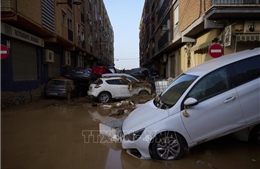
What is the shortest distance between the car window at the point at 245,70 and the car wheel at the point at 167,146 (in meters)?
1.46

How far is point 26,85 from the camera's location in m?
13.6

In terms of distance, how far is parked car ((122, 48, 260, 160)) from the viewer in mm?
4336

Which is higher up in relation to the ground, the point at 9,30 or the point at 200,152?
the point at 9,30

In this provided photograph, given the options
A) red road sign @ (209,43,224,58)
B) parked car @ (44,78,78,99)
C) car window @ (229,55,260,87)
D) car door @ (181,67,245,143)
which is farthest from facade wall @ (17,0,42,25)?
car window @ (229,55,260,87)

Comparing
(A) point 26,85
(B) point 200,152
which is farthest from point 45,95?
(B) point 200,152

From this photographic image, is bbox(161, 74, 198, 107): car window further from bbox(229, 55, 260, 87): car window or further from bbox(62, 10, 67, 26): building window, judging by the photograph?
bbox(62, 10, 67, 26): building window

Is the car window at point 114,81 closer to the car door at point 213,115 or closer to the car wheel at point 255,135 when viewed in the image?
the car wheel at point 255,135

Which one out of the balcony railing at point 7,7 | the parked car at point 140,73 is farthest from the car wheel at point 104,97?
the parked car at point 140,73

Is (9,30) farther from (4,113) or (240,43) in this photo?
(240,43)

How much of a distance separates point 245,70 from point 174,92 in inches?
55.1

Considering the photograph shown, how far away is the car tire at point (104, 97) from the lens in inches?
530

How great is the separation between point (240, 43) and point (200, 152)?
287 inches

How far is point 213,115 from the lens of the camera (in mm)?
4348

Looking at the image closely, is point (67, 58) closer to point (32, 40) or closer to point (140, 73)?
point (140, 73)
